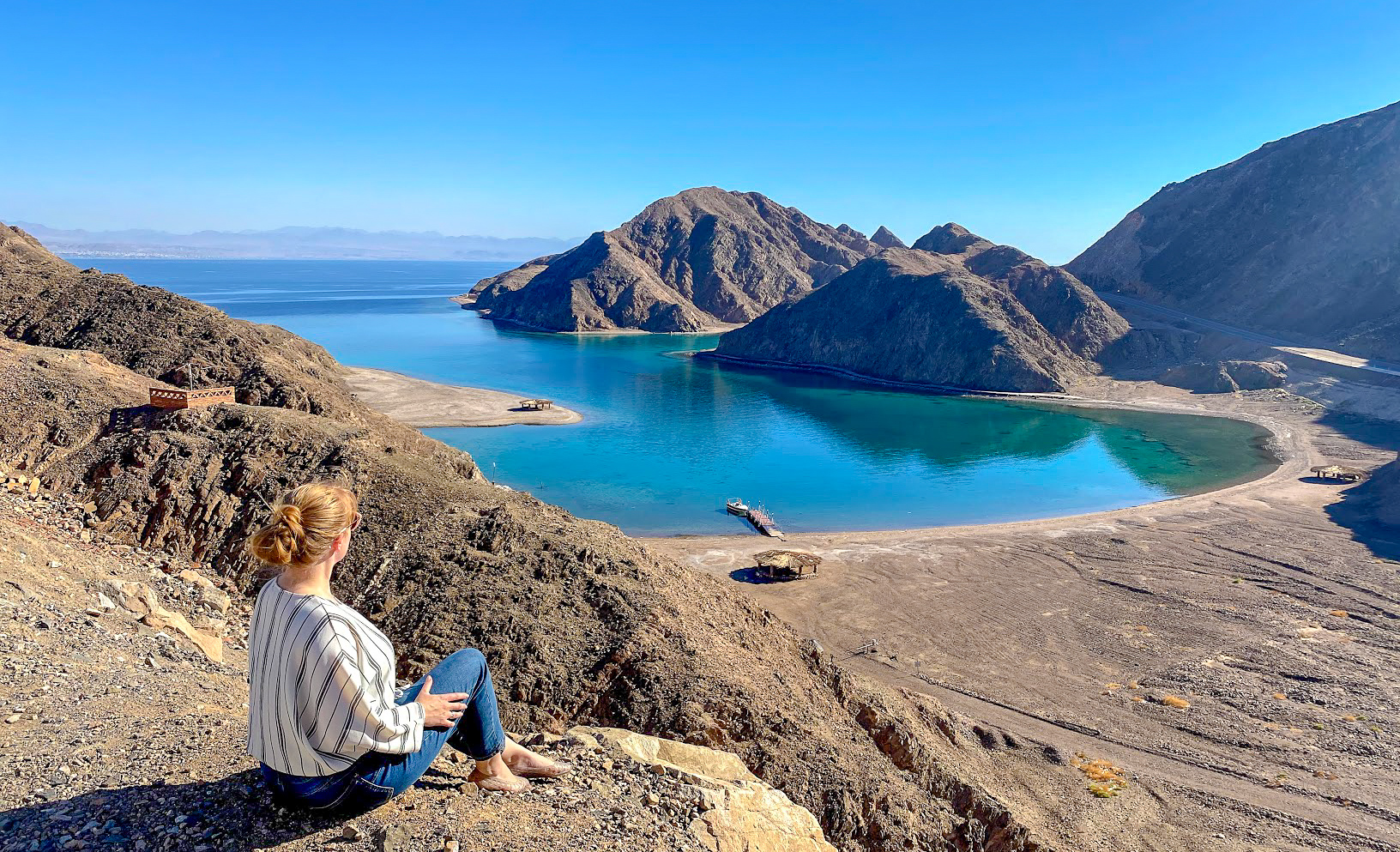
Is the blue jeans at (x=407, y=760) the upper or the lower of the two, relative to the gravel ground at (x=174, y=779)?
upper

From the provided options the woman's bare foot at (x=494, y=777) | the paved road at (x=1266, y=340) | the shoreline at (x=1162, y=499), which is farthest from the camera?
the paved road at (x=1266, y=340)

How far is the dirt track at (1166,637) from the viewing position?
20.4 m

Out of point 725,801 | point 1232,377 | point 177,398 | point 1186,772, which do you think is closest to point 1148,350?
point 1232,377

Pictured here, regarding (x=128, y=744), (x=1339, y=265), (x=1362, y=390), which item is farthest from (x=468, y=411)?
(x=1339, y=265)

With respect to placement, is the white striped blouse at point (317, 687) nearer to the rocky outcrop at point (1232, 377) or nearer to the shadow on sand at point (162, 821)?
the shadow on sand at point (162, 821)

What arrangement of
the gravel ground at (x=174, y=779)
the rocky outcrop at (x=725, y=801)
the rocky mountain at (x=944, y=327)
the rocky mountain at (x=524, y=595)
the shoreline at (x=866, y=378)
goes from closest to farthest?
the gravel ground at (x=174, y=779) < the rocky outcrop at (x=725, y=801) < the rocky mountain at (x=524, y=595) < the shoreline at (x=866, y=378) < the rocky mountain at (x=944, y=327)

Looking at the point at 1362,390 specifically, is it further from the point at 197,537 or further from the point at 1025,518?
the point at 197,537

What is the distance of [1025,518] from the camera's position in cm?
4722

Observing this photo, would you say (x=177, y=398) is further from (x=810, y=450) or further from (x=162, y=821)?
(x=810, y=450)

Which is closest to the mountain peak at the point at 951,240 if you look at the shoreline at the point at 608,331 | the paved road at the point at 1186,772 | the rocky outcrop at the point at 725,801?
the shoreline at the point at 608,331

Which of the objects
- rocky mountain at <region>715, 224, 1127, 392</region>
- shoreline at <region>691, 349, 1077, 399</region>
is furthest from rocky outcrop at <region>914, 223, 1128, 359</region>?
shoreline at <region>691, 349, 1077, 399</region>

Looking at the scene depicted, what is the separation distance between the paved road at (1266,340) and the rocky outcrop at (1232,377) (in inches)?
195

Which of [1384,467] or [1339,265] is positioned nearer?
[1384,467]

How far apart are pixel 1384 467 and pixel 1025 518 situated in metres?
23.7
